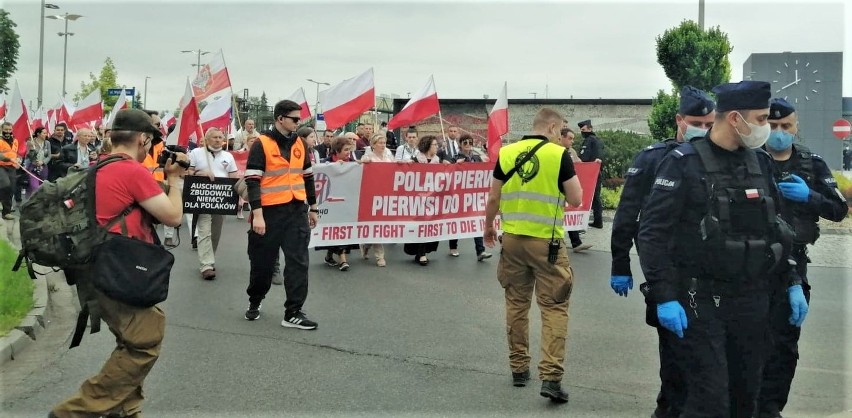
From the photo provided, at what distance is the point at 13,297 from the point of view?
7535mm

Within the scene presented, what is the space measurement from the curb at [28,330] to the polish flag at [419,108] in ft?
19.7

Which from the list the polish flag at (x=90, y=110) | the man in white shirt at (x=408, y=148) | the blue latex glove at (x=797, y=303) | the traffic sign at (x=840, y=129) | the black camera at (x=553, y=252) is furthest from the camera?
the traffic sign at (x=840, y=129)

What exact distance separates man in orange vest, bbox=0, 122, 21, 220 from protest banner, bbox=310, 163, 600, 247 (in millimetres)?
7222

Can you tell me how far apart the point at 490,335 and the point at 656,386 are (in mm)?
1829

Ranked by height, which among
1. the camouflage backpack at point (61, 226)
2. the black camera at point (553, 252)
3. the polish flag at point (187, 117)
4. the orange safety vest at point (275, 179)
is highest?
the polish flag at point (187, 117)

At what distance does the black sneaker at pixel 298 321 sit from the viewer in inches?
288

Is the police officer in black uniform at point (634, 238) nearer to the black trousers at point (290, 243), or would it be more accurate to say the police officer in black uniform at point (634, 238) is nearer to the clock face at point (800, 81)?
the black trousers at point (290, 243)

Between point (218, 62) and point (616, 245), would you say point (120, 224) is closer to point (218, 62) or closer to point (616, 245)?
point (616, 245)

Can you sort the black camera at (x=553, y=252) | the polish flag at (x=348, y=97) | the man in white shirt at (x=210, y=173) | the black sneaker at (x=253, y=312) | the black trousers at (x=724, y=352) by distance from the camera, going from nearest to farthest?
the black trousers at (x=724, y=352) < the black camera at (x=553, y=252) < the black sneaker at (x=253, y=312) < the man in white shirt at (x=210, y=173) < the polish flag at (x=348, y=97)

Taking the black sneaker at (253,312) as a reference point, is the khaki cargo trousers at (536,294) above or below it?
above

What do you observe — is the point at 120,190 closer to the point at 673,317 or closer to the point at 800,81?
the point at 673,317

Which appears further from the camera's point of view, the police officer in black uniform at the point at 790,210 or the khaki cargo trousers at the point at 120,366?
the police officer in black uniform at the point at 790,210

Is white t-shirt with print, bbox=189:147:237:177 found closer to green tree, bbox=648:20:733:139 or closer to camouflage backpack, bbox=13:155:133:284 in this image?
camouflage backpack, bbox=13:155:133:284

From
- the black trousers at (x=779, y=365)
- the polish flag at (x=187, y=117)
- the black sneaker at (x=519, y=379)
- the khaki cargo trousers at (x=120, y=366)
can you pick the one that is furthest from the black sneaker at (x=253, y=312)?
the black trousers at (x=779, y=365)
